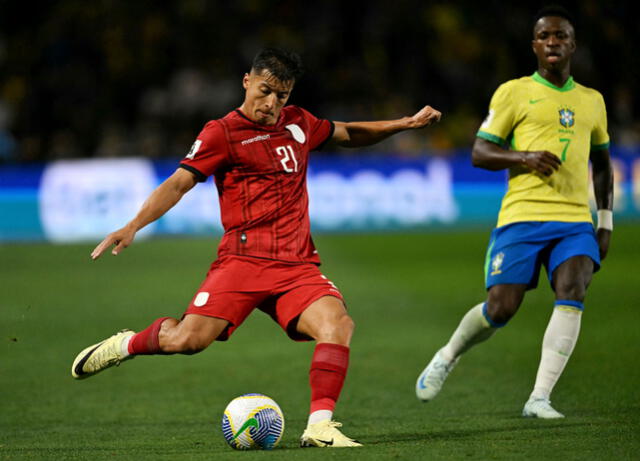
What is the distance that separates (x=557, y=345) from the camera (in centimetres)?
609

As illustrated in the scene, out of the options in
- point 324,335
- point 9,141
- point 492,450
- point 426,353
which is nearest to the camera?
A: point 492,450

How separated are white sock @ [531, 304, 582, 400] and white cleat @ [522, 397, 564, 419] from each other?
0.03 metres

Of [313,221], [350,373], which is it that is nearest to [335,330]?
[350,373]

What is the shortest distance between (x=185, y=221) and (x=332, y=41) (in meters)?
5.39

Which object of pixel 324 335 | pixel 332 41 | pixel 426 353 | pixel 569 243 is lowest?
pixel 426 353

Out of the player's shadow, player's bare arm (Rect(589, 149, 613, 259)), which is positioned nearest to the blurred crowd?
player's bare arm (Rect(589, 149, 613, 259))

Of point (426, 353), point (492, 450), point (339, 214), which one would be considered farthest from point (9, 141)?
point (492, 450)

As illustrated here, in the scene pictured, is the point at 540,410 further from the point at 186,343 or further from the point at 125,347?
the point at 125,347

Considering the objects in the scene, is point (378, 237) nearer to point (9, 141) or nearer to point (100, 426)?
point (9, 141)

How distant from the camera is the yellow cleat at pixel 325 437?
5160 mm

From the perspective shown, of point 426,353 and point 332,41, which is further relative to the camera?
point 332,41

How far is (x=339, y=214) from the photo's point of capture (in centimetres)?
1767

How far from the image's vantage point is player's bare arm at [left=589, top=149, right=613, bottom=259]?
6.51 metres

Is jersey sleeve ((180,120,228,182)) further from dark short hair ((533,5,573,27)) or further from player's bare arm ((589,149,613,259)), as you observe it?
player's bare arm ((589,149,613,259))
